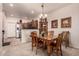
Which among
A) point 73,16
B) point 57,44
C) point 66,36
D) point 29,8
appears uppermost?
point 29,8

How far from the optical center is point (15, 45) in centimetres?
209

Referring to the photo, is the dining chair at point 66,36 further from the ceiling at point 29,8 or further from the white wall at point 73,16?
the ceiling at point 29,8

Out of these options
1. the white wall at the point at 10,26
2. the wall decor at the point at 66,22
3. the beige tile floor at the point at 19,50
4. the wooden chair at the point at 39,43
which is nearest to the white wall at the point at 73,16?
the wall decor at the point at 66,22

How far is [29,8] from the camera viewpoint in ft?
6.81

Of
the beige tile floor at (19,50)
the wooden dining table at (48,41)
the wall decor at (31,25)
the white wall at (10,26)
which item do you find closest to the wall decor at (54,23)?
A: the wooden dining table at (48,41)

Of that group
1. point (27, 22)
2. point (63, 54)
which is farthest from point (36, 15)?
point (63, 54)

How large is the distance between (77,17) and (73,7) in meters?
0.21

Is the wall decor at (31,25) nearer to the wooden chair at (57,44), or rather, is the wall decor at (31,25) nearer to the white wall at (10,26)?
the white wall at (10,26)

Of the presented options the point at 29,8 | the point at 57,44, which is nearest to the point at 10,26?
the point at 29,8

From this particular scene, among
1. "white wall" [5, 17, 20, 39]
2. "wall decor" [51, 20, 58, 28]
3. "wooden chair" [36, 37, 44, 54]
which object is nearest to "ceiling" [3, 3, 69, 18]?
"white wall" [5, 17, 20, 39]

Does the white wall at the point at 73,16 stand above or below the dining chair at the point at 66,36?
above

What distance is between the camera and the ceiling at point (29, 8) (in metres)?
2.03

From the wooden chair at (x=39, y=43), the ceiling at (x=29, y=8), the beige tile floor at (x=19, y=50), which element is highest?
the ceiling at (x=29, y=8)

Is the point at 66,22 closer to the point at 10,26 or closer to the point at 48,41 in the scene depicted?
the point at 48,41
